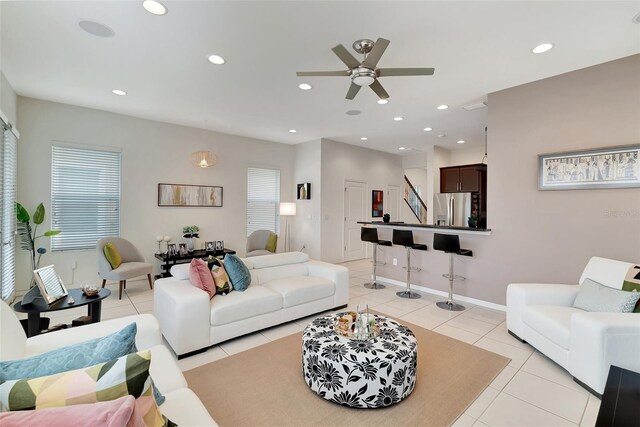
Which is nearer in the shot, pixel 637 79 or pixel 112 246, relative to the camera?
pixel 637 79

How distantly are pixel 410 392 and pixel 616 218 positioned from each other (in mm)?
3071

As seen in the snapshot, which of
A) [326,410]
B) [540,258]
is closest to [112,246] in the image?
[326,410]

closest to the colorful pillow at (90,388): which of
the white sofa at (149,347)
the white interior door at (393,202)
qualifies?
the white sofa at (149,347)

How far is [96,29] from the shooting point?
265 centimetres

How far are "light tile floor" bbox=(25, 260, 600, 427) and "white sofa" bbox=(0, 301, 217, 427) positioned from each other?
2.89 ft

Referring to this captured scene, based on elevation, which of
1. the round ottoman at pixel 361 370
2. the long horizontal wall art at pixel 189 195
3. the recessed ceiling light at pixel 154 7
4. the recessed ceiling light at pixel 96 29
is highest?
the recessed ceiling light at pixel 96 29

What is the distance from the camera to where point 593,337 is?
2146 millimetres

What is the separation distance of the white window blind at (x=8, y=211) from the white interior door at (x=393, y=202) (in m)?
7.61

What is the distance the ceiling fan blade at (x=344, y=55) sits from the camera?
230cm

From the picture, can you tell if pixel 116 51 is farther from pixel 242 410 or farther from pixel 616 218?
pixel 616 218

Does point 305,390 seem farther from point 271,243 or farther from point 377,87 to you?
point 271,243

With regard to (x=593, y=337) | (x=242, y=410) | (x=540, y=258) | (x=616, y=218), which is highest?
(x=616, y=218)

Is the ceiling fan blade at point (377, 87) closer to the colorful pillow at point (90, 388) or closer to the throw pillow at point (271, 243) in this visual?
the colorful pillow at point (90, 388)

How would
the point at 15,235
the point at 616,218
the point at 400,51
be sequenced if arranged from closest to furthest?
1. the point at 400,51
2. the point at 616,218
3. the point at 15,235
